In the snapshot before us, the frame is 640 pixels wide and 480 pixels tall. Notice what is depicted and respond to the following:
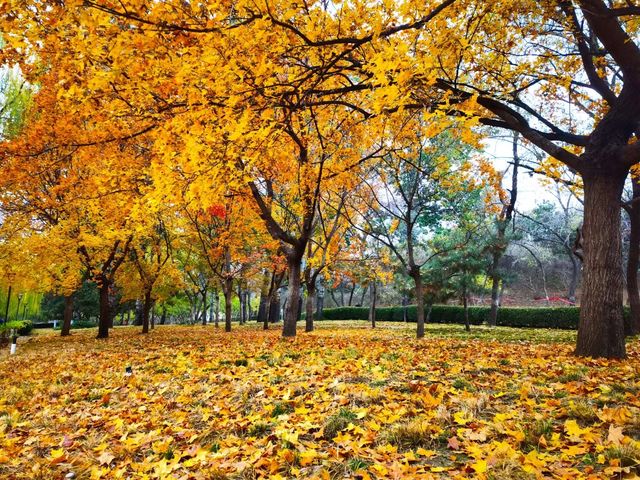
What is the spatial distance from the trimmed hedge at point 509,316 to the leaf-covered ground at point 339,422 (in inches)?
579

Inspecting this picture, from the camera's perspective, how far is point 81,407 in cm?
441

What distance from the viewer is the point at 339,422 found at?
122 inches

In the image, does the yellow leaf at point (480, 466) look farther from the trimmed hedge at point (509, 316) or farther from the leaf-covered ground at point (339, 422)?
the trimmed hedge at point (509, 316)

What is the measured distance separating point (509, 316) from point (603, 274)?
17924 millimetres

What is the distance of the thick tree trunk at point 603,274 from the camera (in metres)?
5.69

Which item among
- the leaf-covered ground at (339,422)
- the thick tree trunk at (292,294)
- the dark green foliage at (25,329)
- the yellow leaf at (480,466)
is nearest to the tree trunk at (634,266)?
the leaf-covered ground at (339,422)

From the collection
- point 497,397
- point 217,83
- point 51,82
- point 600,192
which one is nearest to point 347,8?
point 217,83

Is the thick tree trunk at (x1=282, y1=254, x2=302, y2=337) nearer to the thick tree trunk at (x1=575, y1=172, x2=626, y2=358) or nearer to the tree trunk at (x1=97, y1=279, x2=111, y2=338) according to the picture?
the thick tree trunk at (x1=575, y1=172, x2=626, y2=358)

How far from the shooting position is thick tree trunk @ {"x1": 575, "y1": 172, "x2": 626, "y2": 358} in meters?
5.69

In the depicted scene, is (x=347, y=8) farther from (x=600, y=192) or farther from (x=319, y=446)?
(x=319, y=446)

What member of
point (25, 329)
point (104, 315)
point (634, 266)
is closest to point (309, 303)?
point (104, 315)

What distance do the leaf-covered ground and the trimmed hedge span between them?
48.2 feet

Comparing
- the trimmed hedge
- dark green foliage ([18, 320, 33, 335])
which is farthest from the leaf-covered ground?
dark green foliage ([18, 320, 33, 335])

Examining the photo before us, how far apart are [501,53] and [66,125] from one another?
7.54 metres
